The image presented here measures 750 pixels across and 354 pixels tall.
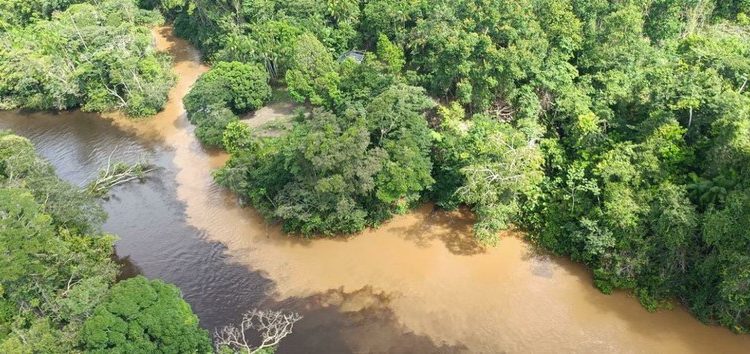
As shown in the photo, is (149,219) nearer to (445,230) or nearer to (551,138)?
(445,230)

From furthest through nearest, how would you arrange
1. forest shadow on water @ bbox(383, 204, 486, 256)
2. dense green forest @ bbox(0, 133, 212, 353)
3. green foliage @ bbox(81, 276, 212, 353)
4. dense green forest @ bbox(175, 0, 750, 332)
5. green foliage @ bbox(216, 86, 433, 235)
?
forest shadow on water @ bbox(383, 204, 486, 256), green foliage @ bbox(216, 86, 433, 235), dense green forest @ bbox(175, 0, 750, 332), dense green forest @ bbox(0, 133, 212, 353), green foliage @ bbox(81, 276, 212, 353)

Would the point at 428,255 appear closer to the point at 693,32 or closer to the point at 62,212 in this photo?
the point at 62,212

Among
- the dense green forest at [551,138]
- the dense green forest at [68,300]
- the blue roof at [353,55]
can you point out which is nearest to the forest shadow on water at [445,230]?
the dense green forest at [551,138]

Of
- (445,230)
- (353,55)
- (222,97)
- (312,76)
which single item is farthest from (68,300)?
(353,55)

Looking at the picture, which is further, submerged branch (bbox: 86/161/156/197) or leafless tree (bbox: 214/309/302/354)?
submerged branch (bbox: 86/161/156/197)

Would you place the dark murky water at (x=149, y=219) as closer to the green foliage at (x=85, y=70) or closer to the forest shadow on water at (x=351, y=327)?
the green foliage at (x=85, y=70)

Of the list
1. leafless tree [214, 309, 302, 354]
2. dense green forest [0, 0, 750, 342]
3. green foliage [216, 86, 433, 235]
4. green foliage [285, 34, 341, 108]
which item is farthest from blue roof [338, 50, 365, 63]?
leafless tree [214, 309, 302, 354]

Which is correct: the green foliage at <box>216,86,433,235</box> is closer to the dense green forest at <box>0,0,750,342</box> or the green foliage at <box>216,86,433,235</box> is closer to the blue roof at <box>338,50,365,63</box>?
the dense green forest at <box>0,0,750,342</box>
